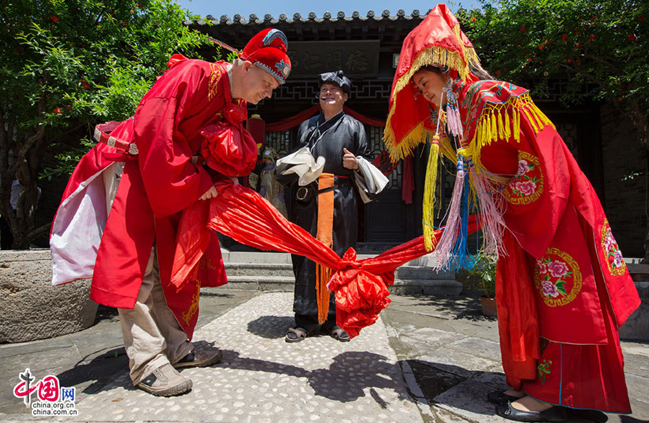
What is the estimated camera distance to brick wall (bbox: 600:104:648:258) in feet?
22.0

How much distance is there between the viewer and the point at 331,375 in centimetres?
211

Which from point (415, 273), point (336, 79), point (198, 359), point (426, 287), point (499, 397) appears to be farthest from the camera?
point (415, 273)

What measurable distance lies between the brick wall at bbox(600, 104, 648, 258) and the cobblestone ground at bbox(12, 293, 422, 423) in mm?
6997

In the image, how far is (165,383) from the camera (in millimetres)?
1811

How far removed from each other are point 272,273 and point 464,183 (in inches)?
172

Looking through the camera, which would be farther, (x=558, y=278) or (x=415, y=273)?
(x=415, y=273)

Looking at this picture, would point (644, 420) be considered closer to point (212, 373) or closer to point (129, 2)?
point (212, 373)

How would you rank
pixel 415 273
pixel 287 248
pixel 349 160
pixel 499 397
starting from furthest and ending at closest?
pixel 415 273
pixel 349 160
pixel 287 248
pixel 499 397

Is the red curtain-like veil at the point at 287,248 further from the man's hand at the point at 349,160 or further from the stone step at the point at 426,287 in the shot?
the stone step at the point at 426,287

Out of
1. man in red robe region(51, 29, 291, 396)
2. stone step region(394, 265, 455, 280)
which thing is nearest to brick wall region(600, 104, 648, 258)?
stone step region(394, 265, 455, 280)

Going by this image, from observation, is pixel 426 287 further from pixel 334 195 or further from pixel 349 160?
pixel 349 160

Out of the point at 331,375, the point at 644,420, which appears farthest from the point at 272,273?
the point at 644,420

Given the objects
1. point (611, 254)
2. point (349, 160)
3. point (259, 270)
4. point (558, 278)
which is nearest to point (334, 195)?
point (349, 160)

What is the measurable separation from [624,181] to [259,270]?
7.38m
